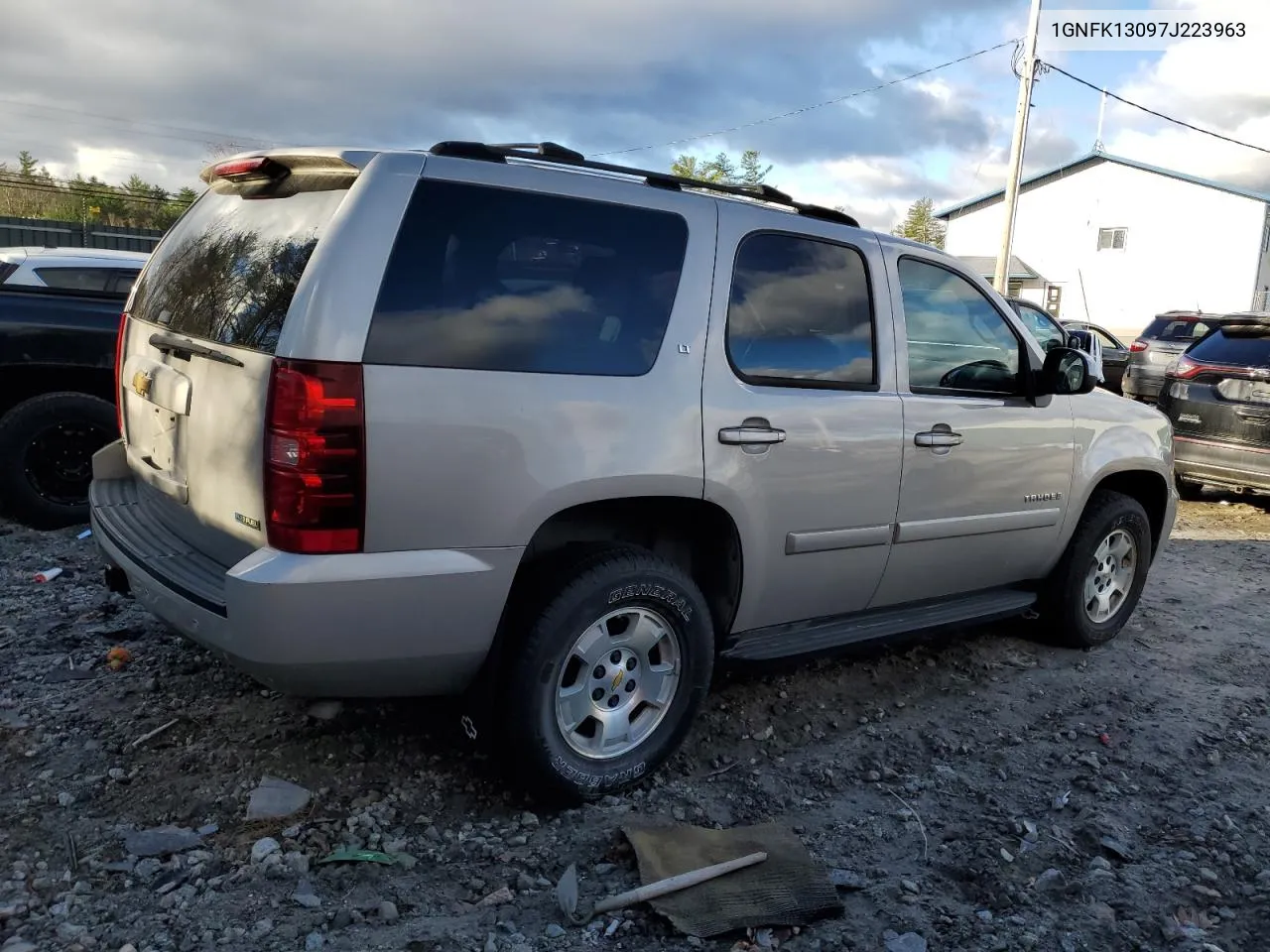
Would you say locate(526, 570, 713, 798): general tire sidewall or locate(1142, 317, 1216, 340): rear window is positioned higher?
locate(1142, 317, 1216, 340): rear window

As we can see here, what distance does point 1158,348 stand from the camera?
1452 cm

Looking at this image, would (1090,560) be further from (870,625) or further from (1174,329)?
(1174,329)

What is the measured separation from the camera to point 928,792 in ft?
11.6

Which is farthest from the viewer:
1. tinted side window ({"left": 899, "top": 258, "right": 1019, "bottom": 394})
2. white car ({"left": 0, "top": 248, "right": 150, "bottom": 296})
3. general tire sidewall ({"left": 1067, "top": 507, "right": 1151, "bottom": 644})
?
white car ({"left": 0, "top": 248, "right": 150, "bottom": 296})

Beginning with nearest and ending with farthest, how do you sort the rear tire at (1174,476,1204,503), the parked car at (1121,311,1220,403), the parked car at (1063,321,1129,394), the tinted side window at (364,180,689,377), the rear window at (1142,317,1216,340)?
the tinted side window at (364,180,689,377) → the rear tire at (1174,476,1204,503) → the parked car at (1121,311,1220,403) → the rear window at (1142,317,1216,340) → the parked car at (1063,321,1129,394)

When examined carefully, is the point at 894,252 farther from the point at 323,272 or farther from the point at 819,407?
the point at 323,272

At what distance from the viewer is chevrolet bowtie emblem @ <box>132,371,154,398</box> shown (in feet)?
11.0

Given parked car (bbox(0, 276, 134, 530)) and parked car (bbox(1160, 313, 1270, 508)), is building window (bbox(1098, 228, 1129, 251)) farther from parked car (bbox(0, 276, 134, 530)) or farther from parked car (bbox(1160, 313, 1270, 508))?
parked car (bbox(0, 276, 134, 530))

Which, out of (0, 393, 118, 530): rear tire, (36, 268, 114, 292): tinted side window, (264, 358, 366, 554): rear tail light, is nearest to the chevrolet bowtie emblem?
(264, 358, 366, 554): rear tail light

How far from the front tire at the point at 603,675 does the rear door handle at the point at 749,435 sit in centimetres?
46

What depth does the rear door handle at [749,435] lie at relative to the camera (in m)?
3.34

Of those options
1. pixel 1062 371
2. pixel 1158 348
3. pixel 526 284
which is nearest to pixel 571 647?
pixel 526 284

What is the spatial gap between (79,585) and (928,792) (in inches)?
160

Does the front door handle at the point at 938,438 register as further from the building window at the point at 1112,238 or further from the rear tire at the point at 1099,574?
the building window at the point at 1112,238
